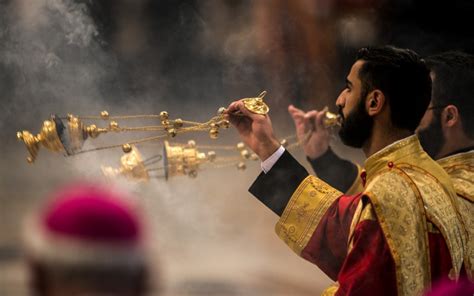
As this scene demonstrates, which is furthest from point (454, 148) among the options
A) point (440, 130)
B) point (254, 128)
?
point (254, 128)

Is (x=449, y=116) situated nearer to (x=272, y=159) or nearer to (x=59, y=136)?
(x=272, y=159)

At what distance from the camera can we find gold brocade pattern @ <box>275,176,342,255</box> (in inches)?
157

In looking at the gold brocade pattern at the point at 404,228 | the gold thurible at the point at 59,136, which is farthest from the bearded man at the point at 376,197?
the gold thurible at the point at 59,136

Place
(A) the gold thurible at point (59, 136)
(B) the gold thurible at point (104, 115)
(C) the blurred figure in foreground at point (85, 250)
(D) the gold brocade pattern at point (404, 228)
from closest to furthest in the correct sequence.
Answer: (C) the blurred figure in foreground at point (85, 250) < (D) the gold brocade pattern at point (404, 228) < (A) the gold thurible at point (59, 136) < (B) the gold thurible at point (104, 115)

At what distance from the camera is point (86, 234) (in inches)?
71.1

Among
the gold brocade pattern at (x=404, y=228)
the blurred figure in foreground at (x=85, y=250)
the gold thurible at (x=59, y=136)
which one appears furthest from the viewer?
the gold thurible at (x=59, y=136)

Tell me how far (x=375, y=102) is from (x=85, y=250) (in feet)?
7.30

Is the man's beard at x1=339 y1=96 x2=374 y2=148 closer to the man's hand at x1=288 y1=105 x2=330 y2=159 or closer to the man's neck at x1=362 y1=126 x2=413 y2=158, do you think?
the man's neck at x1=362 y1=126 x2=413 y2=158

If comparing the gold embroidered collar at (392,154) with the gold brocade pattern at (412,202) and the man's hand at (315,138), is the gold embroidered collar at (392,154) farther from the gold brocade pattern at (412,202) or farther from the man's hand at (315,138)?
the man's hand at (315,138)

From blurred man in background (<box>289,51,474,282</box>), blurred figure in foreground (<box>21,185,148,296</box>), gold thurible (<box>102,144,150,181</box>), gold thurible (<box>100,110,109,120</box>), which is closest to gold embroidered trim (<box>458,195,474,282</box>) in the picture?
blurred man in background (<box>289,51,474,282</box>)

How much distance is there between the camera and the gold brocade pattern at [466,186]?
3.86 m

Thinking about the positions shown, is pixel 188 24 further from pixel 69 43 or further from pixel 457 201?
pixel 457 201

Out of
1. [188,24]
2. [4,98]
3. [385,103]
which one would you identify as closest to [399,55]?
[385,103]

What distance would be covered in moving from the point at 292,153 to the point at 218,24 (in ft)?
2.13
